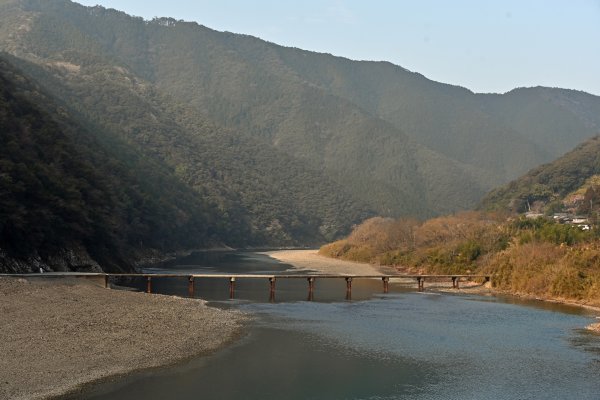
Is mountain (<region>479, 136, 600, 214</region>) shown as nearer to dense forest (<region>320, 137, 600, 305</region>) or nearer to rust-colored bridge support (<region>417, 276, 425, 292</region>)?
dense forest (<region>320, 137, 600, 305</region>)

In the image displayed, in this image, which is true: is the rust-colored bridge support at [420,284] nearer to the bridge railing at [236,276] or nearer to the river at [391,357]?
the bridge railing at [236,276]

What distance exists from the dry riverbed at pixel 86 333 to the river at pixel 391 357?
67.9 inches

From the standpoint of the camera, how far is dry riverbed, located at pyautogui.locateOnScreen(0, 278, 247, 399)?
30.5 m

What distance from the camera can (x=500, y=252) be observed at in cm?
9038

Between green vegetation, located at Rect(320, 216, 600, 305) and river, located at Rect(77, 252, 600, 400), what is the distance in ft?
24.7

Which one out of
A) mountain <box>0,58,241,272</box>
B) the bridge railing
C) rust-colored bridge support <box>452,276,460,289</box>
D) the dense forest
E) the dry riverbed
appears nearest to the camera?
the dry riverbed

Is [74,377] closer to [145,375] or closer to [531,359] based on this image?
[145,375]

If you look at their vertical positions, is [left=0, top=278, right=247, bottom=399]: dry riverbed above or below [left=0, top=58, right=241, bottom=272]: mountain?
below

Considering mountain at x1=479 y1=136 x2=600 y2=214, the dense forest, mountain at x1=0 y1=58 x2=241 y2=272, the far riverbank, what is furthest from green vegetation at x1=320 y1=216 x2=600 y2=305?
mountain at x1=0 y1=58 x2=241 y2=272

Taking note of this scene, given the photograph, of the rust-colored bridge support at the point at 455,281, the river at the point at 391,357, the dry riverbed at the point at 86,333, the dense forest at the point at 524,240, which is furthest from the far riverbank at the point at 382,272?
the dry riverbed at the point at 86,333

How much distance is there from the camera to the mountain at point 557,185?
15691 centimetres

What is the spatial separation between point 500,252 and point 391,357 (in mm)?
54365

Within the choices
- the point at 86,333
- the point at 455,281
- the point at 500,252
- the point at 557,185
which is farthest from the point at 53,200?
the point at 557,185

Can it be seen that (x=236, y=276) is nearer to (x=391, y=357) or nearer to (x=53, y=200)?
(x=53, y=200)
